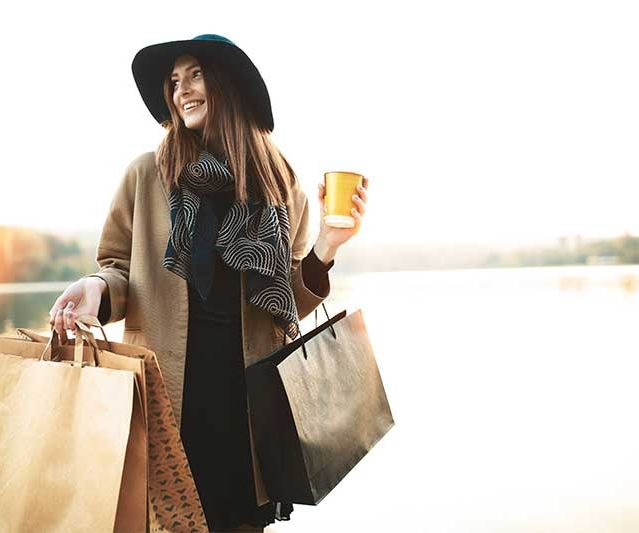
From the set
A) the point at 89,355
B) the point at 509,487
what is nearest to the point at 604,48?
the point at 509,487

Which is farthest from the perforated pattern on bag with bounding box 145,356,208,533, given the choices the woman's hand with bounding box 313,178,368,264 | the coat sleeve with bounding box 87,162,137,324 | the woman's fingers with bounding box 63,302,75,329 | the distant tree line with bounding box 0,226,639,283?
the distant tree line with bounding box 0,226,639,283

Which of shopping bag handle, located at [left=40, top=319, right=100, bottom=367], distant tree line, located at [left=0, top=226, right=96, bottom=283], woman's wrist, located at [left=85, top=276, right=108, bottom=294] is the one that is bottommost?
distant tree line, located at [left=0, top=226, right=96, bottom=283]

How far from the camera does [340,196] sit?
114 cm

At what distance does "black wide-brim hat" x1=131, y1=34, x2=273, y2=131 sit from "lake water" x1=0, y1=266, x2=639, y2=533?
0.34 metres

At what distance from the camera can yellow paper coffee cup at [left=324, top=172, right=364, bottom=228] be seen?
3.70 feet

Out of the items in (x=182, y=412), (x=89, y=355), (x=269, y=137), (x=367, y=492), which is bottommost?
(x=367, y=492)

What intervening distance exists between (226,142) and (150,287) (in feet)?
0.85

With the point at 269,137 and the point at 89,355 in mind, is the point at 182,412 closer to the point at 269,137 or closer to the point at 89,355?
the point at 89,355

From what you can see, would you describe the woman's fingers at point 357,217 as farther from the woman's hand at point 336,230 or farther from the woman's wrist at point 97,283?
the woman's wrist at point 97,283

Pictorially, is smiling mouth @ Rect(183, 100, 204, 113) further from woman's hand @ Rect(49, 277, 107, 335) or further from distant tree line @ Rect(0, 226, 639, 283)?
distant tree line @ Rect(0, 226, 639, 283)

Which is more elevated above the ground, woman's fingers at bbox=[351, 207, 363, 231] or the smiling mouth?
the smiling mouth

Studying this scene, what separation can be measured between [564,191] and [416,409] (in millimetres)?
5407

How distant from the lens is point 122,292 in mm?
1123

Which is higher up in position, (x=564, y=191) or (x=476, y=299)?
(x=564, y=191)
